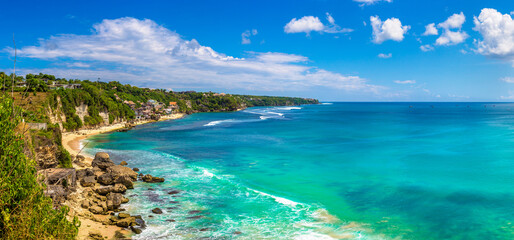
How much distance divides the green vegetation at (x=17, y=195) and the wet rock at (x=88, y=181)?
15.5m

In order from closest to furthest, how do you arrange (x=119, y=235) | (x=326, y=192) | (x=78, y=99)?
(x=119, y=235) < (x=326, y=192) < (x=78, y=99)

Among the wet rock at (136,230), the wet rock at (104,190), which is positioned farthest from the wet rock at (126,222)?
the wet rock at (104,190)

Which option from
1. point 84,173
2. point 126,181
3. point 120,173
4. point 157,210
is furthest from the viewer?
point 120,173

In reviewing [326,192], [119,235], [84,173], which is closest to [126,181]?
[84,173]

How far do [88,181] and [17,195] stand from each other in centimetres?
1640

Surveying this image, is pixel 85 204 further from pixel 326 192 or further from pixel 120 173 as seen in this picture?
pixel 326 192

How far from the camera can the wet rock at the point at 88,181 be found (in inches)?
977

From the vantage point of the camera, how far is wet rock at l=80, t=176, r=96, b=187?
24809 millimetres

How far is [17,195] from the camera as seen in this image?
399 inches

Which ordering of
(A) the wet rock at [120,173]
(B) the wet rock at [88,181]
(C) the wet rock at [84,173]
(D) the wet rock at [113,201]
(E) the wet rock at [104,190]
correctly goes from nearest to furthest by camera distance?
1. (D) the wet rock at [113,201]
2. (E) the wet rock at [104,190]
3. (B) the wet rock at [88,181]
4. (C) the wet rock at [84,173]
5. (A) the wet rock at [120,173]

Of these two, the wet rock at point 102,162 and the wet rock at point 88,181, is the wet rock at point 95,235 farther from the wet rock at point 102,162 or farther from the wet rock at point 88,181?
the wet rock at point 102,162

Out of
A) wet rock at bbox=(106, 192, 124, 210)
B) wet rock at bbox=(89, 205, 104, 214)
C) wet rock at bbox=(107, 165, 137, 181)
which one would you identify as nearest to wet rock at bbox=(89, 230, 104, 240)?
wet rock at bbox=(89, 205, 104, 214)

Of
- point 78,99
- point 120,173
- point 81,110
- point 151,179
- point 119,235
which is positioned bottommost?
point 119,235

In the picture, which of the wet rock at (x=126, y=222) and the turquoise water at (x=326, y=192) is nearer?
the wet rock at (x=126, y=222)
